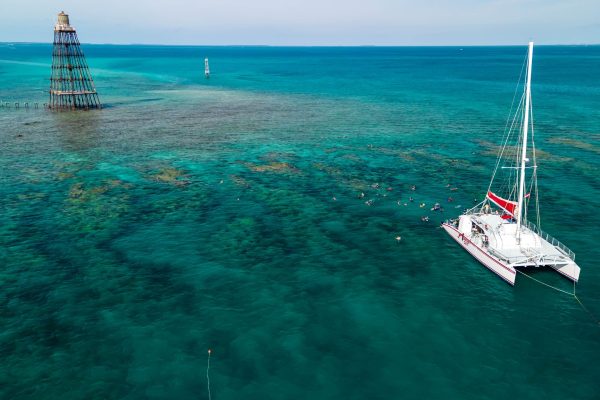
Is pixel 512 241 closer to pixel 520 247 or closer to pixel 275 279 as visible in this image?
pixel 520 247

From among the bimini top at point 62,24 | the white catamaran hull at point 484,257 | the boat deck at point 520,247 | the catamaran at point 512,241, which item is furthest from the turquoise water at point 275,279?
the bimini top at point 62,24

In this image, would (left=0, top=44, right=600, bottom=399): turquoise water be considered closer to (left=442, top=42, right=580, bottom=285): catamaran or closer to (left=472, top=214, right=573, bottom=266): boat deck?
(left=442, top=42, right=580, bottom=285): catamaran

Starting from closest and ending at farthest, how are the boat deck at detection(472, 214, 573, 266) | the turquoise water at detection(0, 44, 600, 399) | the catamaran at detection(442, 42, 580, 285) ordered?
the turquoise water at detection(0, 44, 600, 399) → the catamaran at detection(442, 42, 580, 285) → the boat deck at detection(472, 214, 573, 266)

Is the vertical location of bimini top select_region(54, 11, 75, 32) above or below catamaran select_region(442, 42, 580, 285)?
above

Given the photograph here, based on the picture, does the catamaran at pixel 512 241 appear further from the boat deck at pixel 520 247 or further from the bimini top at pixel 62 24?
the bimini top at pixel 62 24

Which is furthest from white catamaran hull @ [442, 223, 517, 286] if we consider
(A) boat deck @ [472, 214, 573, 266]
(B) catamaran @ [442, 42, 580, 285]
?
(A) boat deck @ [472, 214, 573, 266]

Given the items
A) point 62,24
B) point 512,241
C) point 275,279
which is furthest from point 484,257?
point 62,24

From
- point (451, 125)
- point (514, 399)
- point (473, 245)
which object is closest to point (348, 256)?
A: point (473, 245)
